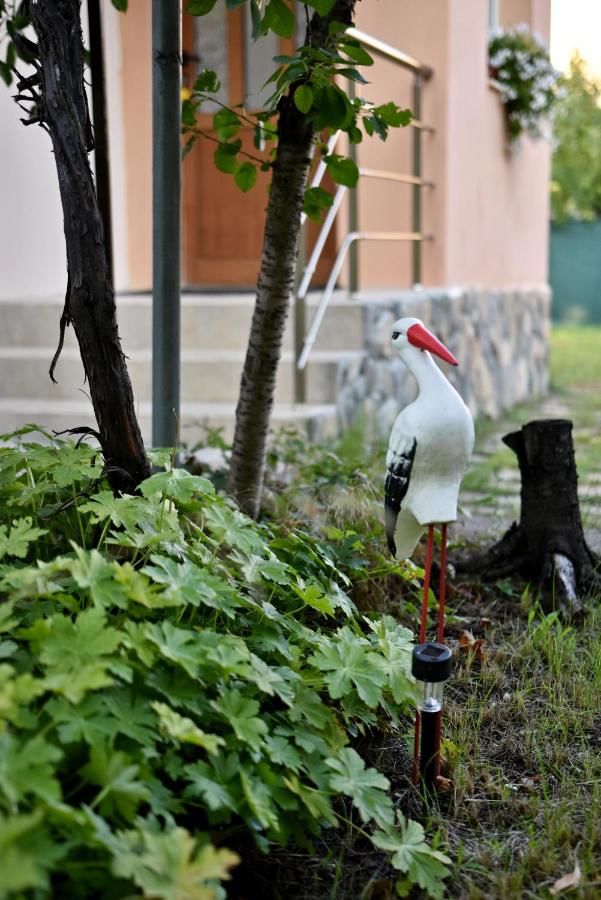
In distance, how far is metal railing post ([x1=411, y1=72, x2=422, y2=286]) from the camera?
509 cm

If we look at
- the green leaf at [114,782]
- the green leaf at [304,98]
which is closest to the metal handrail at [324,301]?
the green leaf at [304,98]

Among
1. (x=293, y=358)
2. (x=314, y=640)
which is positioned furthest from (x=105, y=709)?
(x=293, y=358)

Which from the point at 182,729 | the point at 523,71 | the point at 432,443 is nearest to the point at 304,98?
the point at 432,443

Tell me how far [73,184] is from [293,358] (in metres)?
2.24

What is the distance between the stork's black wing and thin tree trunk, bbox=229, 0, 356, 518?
828mm

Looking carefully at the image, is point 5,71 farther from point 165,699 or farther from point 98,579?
point 165,699

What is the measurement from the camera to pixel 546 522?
9.01ft

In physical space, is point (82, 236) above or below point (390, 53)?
below

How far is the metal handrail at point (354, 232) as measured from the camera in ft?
13.2

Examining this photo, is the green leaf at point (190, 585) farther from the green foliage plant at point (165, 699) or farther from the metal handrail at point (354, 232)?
the metal handrail at point (354, 232)

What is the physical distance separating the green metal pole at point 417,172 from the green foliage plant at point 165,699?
3509 mm

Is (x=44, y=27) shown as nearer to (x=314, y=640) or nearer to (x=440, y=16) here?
(x=314, y=640)

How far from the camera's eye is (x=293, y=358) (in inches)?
161

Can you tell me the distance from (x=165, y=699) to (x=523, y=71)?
18.6ft
